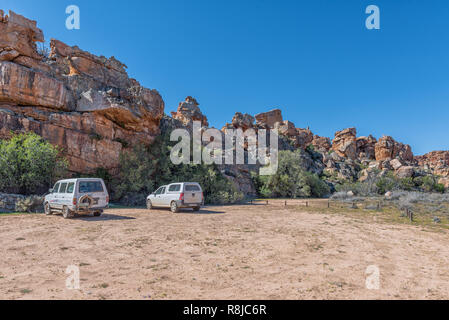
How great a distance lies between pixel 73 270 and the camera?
507cm

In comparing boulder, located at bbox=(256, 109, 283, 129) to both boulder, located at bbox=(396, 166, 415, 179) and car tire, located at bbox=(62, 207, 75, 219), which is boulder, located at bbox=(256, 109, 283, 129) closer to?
boulder, located at bbox=(396, 166, 415, 179)

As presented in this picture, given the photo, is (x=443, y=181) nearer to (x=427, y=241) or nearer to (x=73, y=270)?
(x=427, y=241)

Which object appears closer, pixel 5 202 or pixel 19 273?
pixel 19 273

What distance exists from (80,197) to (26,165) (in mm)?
9618

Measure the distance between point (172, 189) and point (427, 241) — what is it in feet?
43.8

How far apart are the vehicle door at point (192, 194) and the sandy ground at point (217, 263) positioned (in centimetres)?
588

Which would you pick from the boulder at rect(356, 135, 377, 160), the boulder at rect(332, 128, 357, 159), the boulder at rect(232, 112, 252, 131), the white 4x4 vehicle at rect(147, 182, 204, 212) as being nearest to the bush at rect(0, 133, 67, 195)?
the white 4x4 vehicle at rect(147, 182, 204, 212)

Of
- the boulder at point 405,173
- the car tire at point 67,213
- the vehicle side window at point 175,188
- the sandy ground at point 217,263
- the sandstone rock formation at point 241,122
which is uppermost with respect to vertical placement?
the sandstone rock formation at point 241,122

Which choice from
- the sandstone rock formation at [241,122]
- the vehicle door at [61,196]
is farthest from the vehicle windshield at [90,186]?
the sandstone rock formation at [241,122]

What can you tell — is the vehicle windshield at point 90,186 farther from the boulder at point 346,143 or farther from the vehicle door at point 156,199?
the boulder at point 346,143

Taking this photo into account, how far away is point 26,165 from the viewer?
1756cm

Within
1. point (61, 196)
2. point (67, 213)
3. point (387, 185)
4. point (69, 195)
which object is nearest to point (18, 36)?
point (61, 196)

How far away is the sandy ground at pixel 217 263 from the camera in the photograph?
4156 mm
